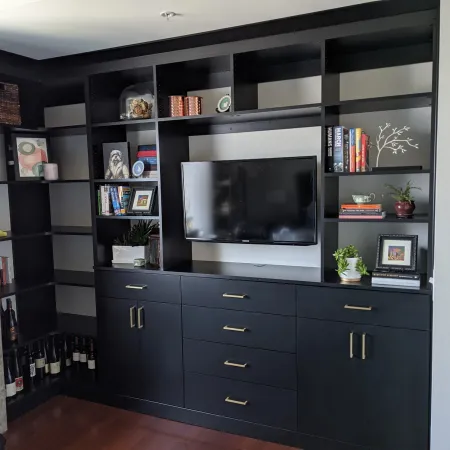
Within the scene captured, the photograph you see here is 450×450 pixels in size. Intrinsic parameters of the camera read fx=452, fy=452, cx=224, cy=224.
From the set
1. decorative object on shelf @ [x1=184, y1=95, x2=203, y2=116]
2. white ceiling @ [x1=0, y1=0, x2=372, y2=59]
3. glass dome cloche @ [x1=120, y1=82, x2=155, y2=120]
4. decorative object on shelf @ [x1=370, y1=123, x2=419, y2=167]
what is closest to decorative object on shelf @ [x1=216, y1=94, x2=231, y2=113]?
decorative object on shelf @ [x1=184, y1=95, x2=203, y2=116]

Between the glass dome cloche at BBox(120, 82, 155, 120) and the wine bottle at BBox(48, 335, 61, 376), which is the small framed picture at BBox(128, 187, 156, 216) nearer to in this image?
the glass dome cloche at BBox(120, 82, 155, 120)

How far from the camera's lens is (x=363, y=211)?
7.86ft

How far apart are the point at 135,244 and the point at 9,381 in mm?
1202

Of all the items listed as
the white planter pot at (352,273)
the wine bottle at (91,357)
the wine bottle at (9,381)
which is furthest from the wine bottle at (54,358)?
the white planter pot at (352,273)

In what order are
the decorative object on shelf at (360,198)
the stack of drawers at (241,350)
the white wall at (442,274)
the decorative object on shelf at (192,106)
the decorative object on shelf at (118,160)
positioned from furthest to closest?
the decorative object on shelf at (118,160), the decorative object on shelf at (192,106), the stack of drawers at (241,350), the decorative object on shelf at (360,198), the white wall at (442,274)

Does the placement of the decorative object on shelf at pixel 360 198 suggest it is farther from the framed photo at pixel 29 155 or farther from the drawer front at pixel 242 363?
the framed photo at pixel 29 155

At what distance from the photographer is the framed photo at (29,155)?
3043 mm

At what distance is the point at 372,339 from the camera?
2348 mm

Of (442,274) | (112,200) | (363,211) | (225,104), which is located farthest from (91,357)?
(442,274)

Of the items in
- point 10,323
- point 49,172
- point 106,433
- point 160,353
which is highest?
point 49,172

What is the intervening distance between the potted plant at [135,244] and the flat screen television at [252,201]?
1.05 feet

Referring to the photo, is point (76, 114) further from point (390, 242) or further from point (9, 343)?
point (390, 242)

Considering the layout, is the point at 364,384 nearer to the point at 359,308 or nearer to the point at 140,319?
the point at 359,308

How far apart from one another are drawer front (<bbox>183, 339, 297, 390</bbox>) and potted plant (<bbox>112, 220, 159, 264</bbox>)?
68 centimetres
